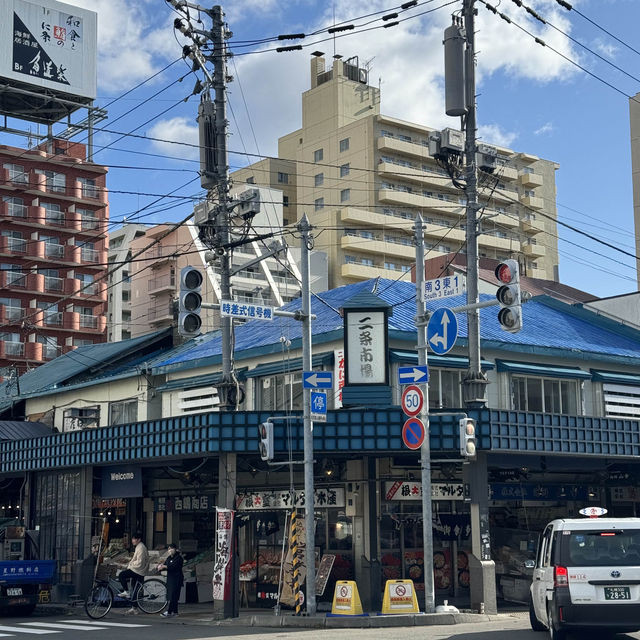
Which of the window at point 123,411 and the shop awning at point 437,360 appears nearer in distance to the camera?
the shop awning at point 437,360

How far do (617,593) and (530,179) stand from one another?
88.3 metres

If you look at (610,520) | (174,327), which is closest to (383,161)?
(174,327)

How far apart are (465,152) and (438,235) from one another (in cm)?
6820

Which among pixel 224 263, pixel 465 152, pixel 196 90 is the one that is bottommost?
pixel 224 263

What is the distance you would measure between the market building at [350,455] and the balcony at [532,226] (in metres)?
64.1

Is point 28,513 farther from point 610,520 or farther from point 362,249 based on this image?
point 362,249

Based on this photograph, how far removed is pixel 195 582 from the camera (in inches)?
1210

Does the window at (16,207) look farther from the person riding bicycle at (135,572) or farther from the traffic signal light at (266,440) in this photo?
the traffic signal light at (266,440)

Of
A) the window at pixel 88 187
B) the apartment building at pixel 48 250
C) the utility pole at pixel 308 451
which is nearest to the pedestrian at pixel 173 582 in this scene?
the utility pole at pixel 308 451

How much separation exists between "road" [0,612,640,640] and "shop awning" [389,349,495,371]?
24.3 ft

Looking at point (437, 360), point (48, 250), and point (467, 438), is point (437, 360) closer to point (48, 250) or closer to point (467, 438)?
point (467, 438)

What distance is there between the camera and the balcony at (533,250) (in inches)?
3962

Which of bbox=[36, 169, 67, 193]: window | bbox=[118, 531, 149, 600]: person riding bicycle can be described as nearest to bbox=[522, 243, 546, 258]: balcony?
bbox=[36, 169, 67, 193]: window

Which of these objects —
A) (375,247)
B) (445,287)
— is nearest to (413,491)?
(445,287)
